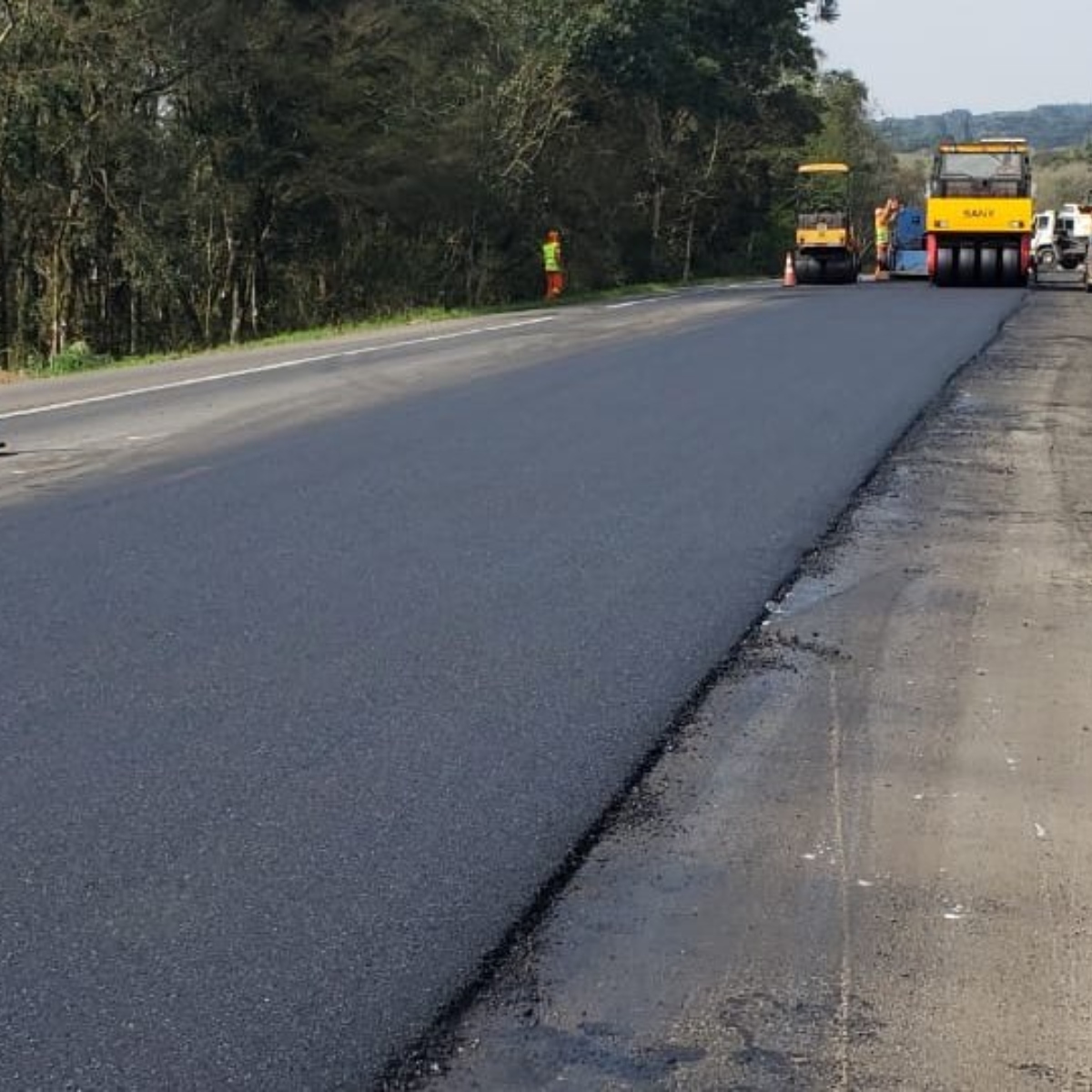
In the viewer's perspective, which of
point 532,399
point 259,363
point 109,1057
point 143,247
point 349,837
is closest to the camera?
point 109,1057

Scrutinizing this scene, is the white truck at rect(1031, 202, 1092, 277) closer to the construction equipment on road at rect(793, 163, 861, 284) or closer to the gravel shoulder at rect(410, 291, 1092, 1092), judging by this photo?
the construction equipment on road at rect(793, 163, 861, 284)

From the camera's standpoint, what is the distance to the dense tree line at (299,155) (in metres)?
30.8

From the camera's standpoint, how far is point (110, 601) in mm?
7387

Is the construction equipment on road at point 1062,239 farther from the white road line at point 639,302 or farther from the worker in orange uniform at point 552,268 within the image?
the white road line at point 639,302

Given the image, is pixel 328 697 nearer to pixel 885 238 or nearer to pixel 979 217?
pixel 979 217

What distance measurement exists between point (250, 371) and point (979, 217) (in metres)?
24.0

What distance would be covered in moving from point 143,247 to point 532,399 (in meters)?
19.8

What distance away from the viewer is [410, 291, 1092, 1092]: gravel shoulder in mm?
3557

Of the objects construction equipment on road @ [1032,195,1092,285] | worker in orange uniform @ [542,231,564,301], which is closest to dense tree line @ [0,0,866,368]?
worker in orange uniform @ [542,231,564,301]

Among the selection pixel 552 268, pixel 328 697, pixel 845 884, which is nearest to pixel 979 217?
pixel 552 268

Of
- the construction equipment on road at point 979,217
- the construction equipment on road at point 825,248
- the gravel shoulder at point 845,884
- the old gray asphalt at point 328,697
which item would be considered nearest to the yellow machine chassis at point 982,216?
the construction equipment on road at point 979,217

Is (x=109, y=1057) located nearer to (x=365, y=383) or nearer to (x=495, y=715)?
(x=495, y=715)

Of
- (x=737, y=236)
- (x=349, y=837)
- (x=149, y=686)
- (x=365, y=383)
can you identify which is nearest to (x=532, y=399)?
(x=365, y=383)

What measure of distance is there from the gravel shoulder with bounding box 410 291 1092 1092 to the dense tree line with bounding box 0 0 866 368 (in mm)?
25293
